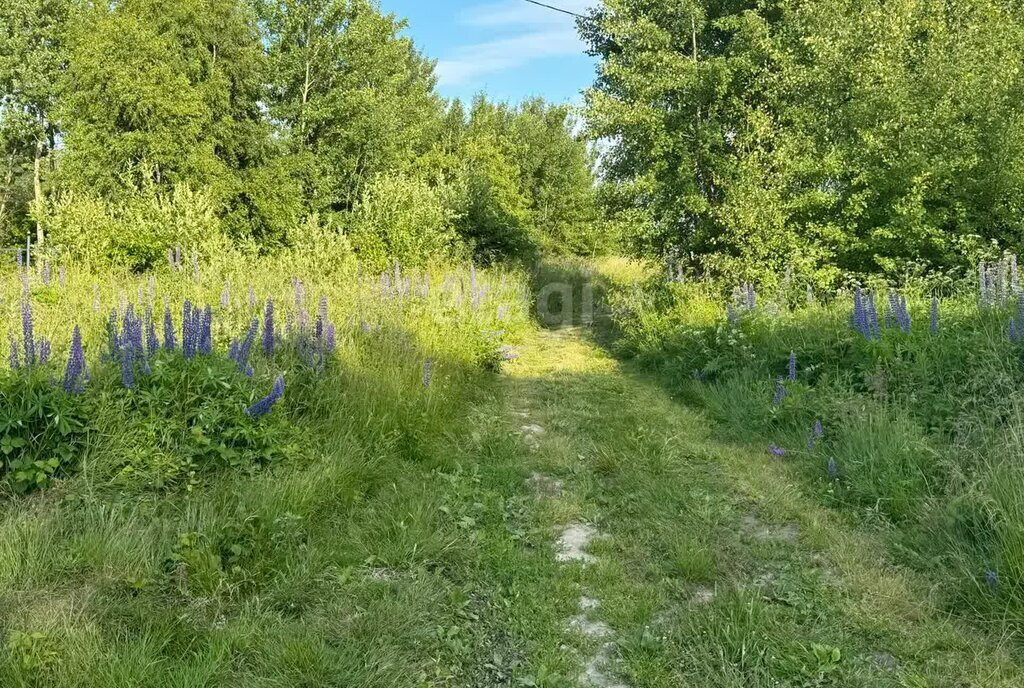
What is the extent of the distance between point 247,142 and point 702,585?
16864 mm

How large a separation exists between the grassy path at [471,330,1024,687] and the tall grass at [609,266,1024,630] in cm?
23

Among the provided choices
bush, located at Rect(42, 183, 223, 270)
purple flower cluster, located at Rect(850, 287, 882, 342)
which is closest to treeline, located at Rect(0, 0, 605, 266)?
bush, located at Rect(42, 183, 223, 270)

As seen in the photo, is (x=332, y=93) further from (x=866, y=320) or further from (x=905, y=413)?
(x=905, y=413)

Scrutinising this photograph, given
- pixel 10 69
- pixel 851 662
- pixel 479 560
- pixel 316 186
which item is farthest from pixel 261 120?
pixel 851 662

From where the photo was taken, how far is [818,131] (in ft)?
32.9

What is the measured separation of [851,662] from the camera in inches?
96.0

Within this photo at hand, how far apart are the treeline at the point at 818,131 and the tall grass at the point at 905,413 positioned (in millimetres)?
1551

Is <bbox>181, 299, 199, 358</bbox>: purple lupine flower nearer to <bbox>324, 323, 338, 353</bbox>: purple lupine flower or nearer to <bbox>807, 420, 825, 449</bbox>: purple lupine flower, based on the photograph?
<bbox>324, 323, 338, 353</bbox>: purple lupine flower

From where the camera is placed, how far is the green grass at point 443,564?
2406 millimetres

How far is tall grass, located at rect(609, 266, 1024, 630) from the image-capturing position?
300 cm

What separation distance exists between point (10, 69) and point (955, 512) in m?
27.1

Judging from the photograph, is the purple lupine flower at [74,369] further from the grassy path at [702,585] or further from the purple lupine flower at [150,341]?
the grassy path at [702,585]

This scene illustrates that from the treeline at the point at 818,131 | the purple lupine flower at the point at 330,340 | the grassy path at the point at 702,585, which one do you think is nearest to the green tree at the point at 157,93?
the treeline at the point at 818,131

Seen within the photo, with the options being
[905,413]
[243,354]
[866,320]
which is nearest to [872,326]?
[866,320]
